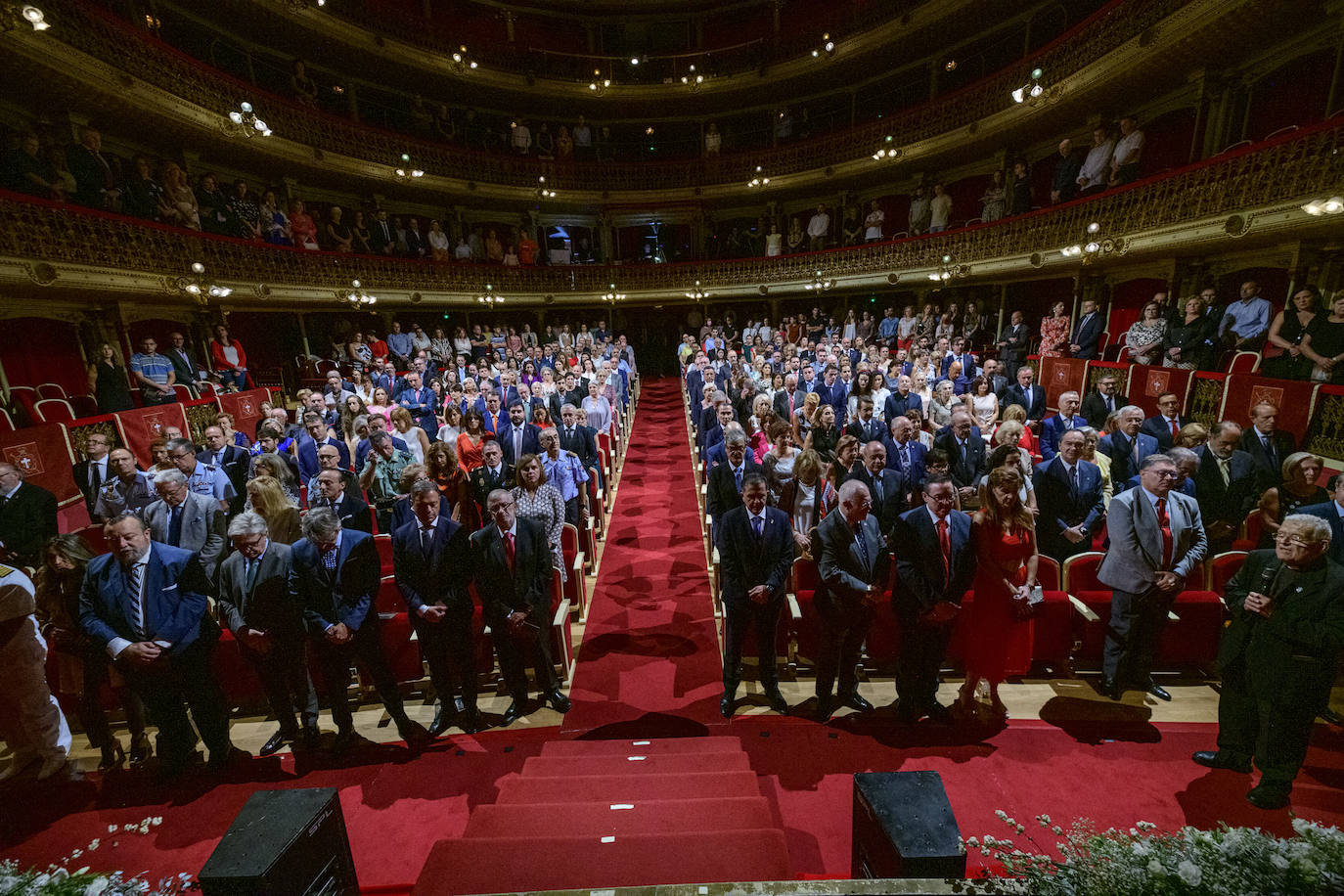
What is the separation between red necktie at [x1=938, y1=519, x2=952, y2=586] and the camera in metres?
3.12

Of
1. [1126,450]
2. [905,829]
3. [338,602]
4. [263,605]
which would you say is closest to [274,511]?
[263,605]

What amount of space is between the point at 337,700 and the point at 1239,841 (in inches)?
163

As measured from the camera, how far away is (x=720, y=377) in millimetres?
10195

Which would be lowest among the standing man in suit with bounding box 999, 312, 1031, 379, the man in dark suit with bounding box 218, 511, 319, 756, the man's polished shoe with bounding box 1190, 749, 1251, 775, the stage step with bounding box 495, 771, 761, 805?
the man's polished shoe with bounding box 1190, 749, 1251, 775

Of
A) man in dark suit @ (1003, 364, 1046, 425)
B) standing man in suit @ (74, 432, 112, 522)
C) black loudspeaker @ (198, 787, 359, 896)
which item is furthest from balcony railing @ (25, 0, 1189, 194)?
black loudspeaker @ (198, 787, 359, 896)

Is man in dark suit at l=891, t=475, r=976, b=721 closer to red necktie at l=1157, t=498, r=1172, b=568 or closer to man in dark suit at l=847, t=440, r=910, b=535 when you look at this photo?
man in dark suit at l=847, t=440, r=910, b=535

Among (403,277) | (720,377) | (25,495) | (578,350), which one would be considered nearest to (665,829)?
(25,495)

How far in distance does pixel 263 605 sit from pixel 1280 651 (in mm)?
5472

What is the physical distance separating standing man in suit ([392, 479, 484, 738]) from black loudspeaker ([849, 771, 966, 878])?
103 inches

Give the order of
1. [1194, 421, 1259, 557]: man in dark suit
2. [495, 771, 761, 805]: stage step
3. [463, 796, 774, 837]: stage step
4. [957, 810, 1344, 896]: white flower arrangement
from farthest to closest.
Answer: [1194, 421, 1259, 557]: man in dark suit < [495, 771, 761, 805]: stage step < [463, 796, 774, 837]: stage step < [957, 810, 1344, 896]: white flower arrangement

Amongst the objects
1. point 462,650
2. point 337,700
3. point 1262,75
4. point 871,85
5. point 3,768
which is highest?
point 871,85

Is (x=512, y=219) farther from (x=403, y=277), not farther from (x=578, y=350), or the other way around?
(x=578, y=350)

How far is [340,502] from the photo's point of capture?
401 centimetres

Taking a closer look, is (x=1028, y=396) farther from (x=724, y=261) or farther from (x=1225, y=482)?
(x=724, y=261)
